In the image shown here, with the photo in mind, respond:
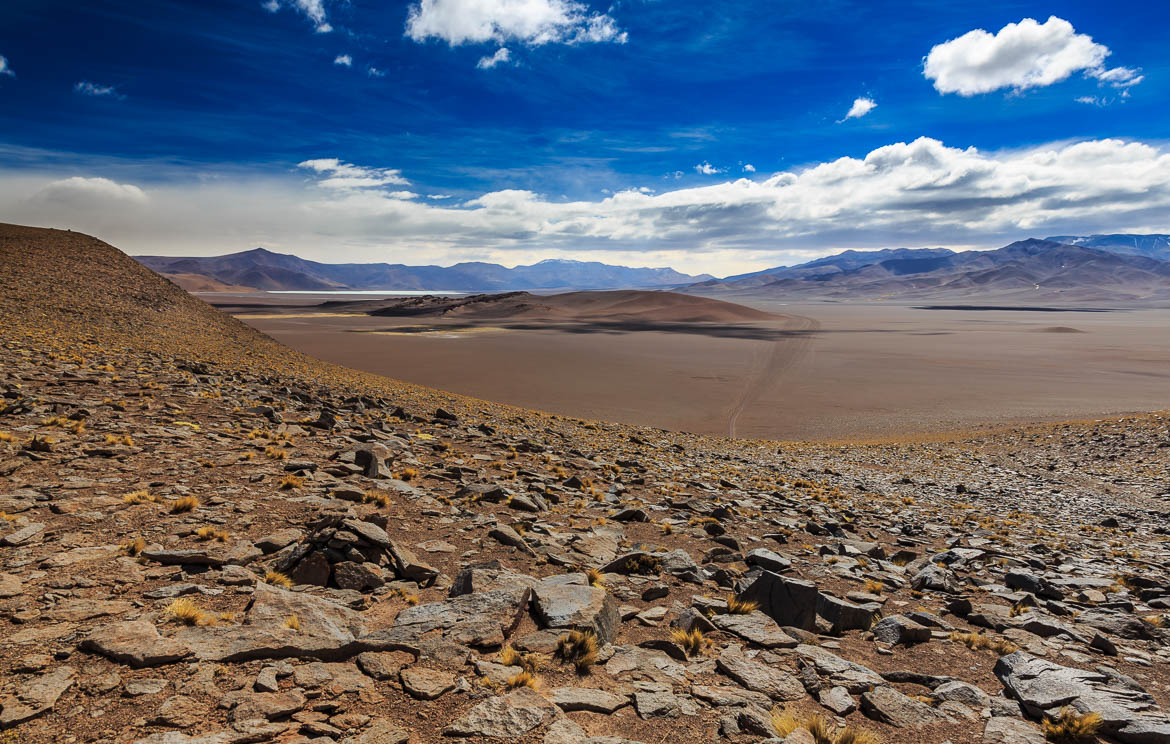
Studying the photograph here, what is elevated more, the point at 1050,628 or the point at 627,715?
the point at 627,715

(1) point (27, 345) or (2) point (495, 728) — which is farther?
(1) point (27, 345)

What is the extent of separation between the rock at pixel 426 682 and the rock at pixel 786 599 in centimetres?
466

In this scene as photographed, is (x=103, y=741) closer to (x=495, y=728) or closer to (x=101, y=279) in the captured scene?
(x=495, y=728)

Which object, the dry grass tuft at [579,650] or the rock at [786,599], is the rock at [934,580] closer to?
the rock at [786,599]

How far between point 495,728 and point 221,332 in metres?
43.4

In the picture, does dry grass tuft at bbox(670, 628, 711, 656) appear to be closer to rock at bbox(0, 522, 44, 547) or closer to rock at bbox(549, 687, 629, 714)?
rock at bbox(549, 687, 629, 714)

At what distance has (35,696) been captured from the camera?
13.9 feet

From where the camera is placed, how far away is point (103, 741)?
398cm

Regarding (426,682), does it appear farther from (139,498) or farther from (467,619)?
(139,498)

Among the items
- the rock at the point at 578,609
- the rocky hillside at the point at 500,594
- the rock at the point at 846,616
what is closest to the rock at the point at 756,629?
the rocky hillside at the point at 500,594

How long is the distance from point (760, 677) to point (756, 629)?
118 centimetres

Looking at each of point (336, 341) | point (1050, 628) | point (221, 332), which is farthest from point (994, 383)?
point (336, 341)

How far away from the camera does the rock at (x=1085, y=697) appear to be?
5.42m

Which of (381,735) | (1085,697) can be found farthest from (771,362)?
(381,735)
